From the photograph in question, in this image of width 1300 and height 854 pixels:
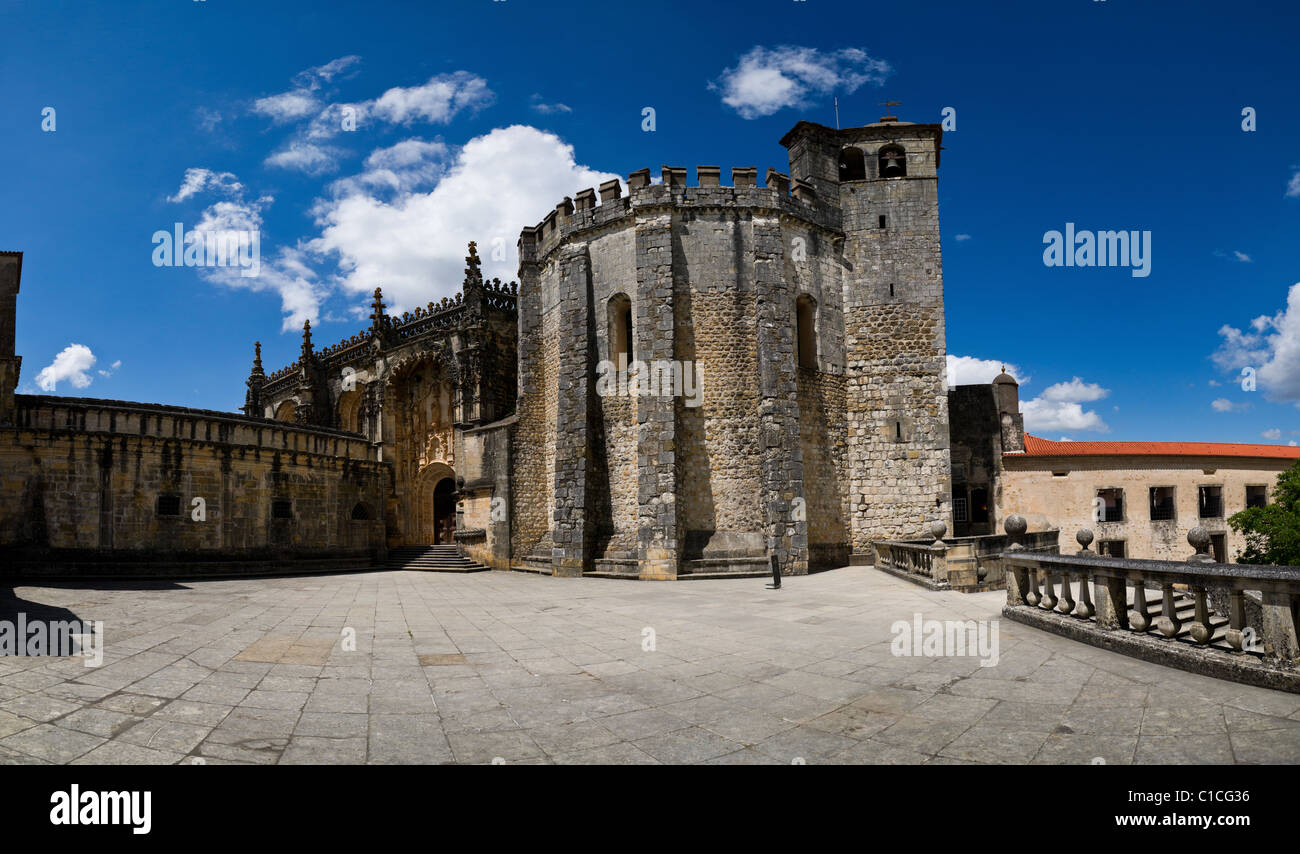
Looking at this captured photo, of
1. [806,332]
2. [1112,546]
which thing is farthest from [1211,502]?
[806,332]

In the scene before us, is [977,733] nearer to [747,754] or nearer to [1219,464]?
[747,754]

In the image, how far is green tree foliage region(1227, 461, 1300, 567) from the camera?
20.6m

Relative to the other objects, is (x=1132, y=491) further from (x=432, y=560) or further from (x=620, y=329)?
(x=432, y=560)

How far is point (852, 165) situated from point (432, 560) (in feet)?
67.4

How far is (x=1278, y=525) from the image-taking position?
21422mm

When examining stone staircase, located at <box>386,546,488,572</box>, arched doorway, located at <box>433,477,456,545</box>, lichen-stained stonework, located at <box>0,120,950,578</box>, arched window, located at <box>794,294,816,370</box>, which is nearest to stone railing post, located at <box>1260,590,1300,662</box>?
lichen-stained stonework, located at <box>0,120,950,578</box>

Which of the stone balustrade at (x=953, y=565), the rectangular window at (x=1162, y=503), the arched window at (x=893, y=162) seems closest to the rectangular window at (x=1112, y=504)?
the rectangular window at (x=1162, y=503)

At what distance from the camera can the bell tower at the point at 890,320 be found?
2005 centimetres

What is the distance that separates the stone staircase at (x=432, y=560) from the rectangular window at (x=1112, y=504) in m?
23.9

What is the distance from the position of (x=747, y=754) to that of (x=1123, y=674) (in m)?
3.72

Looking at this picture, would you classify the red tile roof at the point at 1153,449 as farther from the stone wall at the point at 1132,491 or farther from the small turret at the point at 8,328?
the small turret at the point at 8,328

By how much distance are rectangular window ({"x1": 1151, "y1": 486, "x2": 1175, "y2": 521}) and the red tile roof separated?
147cm

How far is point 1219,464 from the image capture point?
26078mm
